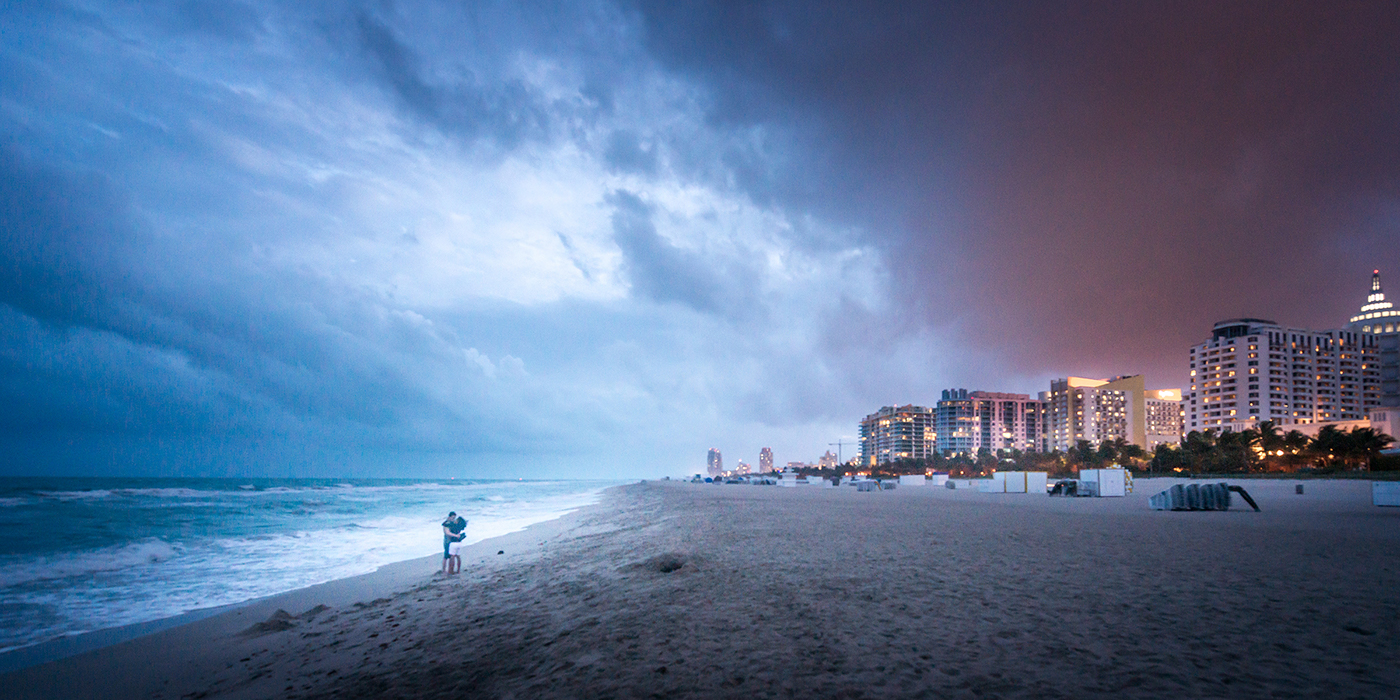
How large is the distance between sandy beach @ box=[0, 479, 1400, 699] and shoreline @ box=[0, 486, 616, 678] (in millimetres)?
182

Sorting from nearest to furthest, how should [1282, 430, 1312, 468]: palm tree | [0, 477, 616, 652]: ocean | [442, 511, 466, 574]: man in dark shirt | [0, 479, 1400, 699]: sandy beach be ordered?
[0, 479, 1400, 699]: sandy beach, [0, 477, 616, 652]: ocean, [442, 511, 466, 574]: man in dark shirt, [1282, 430, 1312, 468]: palm tree

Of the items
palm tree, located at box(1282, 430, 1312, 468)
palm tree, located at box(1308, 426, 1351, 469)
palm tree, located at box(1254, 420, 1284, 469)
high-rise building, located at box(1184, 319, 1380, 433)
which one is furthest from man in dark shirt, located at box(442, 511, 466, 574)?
high-rise building, located at box(1184, 319, 1380, 433)

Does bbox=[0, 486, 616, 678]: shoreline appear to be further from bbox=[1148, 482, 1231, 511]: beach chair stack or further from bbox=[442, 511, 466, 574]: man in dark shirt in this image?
bbox=[1148, 482, 1231, 511]: beach chair stack

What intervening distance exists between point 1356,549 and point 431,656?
20.8m

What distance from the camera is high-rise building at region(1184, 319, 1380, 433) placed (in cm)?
17738

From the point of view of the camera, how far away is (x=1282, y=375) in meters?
178

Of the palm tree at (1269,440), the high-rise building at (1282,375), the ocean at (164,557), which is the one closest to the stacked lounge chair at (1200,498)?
the ocean at (164,557)

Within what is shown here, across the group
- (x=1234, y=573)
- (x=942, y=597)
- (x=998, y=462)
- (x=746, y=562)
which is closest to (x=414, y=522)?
(x=746, y=562)

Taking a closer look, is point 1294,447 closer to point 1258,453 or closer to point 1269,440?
point 1269,440

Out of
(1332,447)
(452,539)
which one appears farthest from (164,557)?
(1332,447)

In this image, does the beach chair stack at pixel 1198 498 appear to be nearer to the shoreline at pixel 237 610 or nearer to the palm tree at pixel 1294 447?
the shoreline at pixel 237 610

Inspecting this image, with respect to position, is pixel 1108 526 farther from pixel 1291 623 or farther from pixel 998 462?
pixel 998 462

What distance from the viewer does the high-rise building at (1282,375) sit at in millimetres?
177375

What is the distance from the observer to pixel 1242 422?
177m
